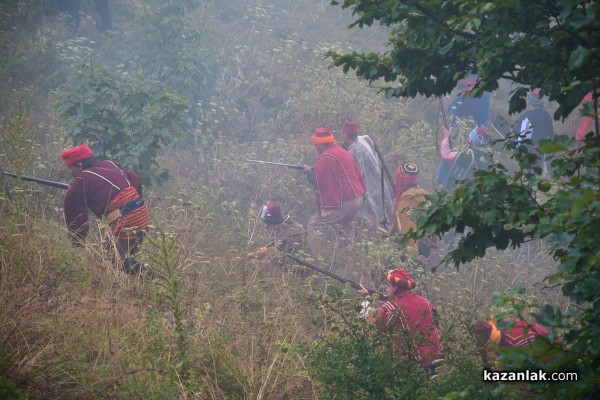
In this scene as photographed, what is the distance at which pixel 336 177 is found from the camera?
9852 mm

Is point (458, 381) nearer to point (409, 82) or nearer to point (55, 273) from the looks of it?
point (409, 82)

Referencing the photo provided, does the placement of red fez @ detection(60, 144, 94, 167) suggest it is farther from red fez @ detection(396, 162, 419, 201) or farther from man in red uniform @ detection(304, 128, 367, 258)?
red fez @ detection(396, 162, 419, 201)

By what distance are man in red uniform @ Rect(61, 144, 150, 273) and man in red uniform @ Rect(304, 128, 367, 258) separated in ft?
11.5

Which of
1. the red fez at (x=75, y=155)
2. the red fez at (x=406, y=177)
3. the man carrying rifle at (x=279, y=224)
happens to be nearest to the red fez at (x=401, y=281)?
the man carrying rifle at (x=279, y=224)

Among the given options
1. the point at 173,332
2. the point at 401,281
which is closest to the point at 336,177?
the point at 401,281

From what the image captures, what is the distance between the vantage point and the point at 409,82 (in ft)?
14.5

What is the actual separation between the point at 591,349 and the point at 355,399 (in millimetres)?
2181

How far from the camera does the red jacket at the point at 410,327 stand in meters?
4.60

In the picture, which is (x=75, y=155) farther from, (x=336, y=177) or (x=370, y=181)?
(x=370, y=181)

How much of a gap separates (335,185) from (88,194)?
4.22 metres

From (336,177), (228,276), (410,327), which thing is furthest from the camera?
(336,177)

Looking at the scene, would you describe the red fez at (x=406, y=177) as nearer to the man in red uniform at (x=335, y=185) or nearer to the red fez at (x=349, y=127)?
the man in red uniform at (x=335, y=185)

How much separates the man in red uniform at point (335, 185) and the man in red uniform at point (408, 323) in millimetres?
3027

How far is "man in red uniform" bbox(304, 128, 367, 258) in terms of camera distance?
9844mm
